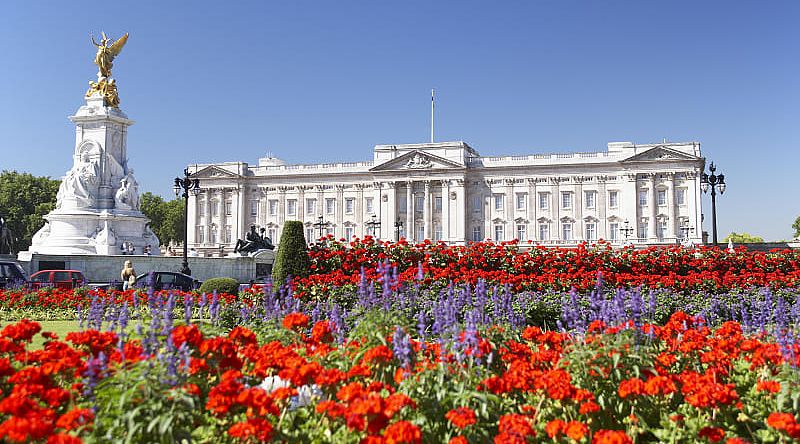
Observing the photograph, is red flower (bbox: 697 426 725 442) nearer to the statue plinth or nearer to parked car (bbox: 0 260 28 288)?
parked car (bbox: 0 260 28 288)

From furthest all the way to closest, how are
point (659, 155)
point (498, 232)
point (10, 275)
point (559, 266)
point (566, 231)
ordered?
point (498, 232) < point (566, 231) < point (659, 155) < point (10, 275) < point (559, 266)

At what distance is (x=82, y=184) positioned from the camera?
86.5ft

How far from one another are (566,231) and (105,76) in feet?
168

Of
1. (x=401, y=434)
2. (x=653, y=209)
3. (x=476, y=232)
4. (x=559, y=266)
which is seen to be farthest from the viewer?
(x=476, y=232)

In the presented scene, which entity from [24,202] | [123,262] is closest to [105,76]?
[123,262]

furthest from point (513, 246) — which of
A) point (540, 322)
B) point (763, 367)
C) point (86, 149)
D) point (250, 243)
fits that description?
point (86, 149)

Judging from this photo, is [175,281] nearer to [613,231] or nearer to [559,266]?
[559,266]

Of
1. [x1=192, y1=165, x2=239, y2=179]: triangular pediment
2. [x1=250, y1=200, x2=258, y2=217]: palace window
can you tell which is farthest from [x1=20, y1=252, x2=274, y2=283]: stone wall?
[x1=192, y1=165, x2=239, y2=179]: triangular pediment

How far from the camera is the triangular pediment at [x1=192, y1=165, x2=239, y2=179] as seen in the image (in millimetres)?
76000

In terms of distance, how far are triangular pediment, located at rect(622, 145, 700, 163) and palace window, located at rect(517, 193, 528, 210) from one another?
10915 millimetres

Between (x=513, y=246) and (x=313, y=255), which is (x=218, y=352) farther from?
(x=513, y=246)

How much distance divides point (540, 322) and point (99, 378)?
25.2 ft

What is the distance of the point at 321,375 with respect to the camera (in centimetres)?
419

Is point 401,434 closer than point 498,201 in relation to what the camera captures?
Yes
